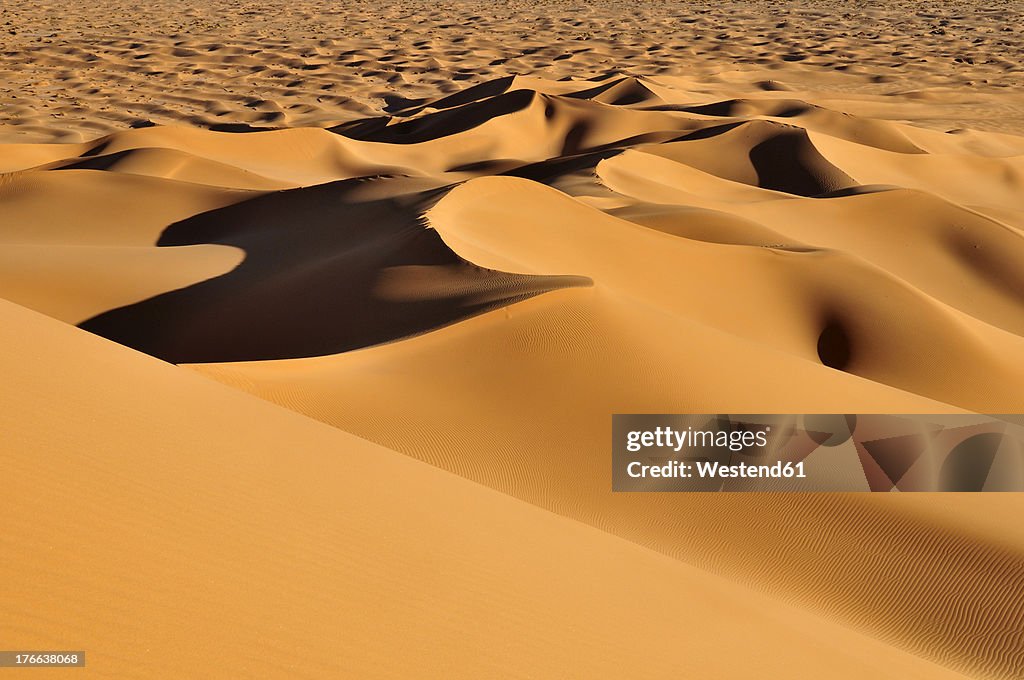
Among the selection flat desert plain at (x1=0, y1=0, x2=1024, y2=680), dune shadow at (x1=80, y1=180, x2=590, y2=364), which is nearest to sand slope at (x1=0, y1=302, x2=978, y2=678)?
flat desert plain at (x1=0, y1=0, x2=1024, y2=680)

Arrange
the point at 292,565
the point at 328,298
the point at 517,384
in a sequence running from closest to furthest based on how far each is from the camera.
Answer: the point at 292,565 → the point at 517,384 → the point at 328,298

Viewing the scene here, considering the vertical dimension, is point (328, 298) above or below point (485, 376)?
below

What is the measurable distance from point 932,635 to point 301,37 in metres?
34.2

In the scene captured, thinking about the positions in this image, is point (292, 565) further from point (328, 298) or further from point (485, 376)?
point (328, 298)

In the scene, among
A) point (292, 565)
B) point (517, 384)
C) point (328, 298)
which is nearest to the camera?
point (292, 565)

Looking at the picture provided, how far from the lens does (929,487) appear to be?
19.5 feet

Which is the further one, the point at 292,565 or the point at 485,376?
the point at 485,376

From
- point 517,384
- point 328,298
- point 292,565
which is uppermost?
point 292,565

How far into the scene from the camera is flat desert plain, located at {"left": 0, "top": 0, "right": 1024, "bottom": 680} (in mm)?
Answer: 2938

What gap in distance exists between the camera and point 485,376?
6617 millimetres

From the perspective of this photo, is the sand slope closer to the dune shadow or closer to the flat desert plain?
the flat desert plain

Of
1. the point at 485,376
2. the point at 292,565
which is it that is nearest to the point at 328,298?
the point at 485,376

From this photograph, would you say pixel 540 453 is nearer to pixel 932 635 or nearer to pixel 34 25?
pixel 932 635

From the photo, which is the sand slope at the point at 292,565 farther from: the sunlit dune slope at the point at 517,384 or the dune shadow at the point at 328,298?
the dune shadow at the point at 328,298
